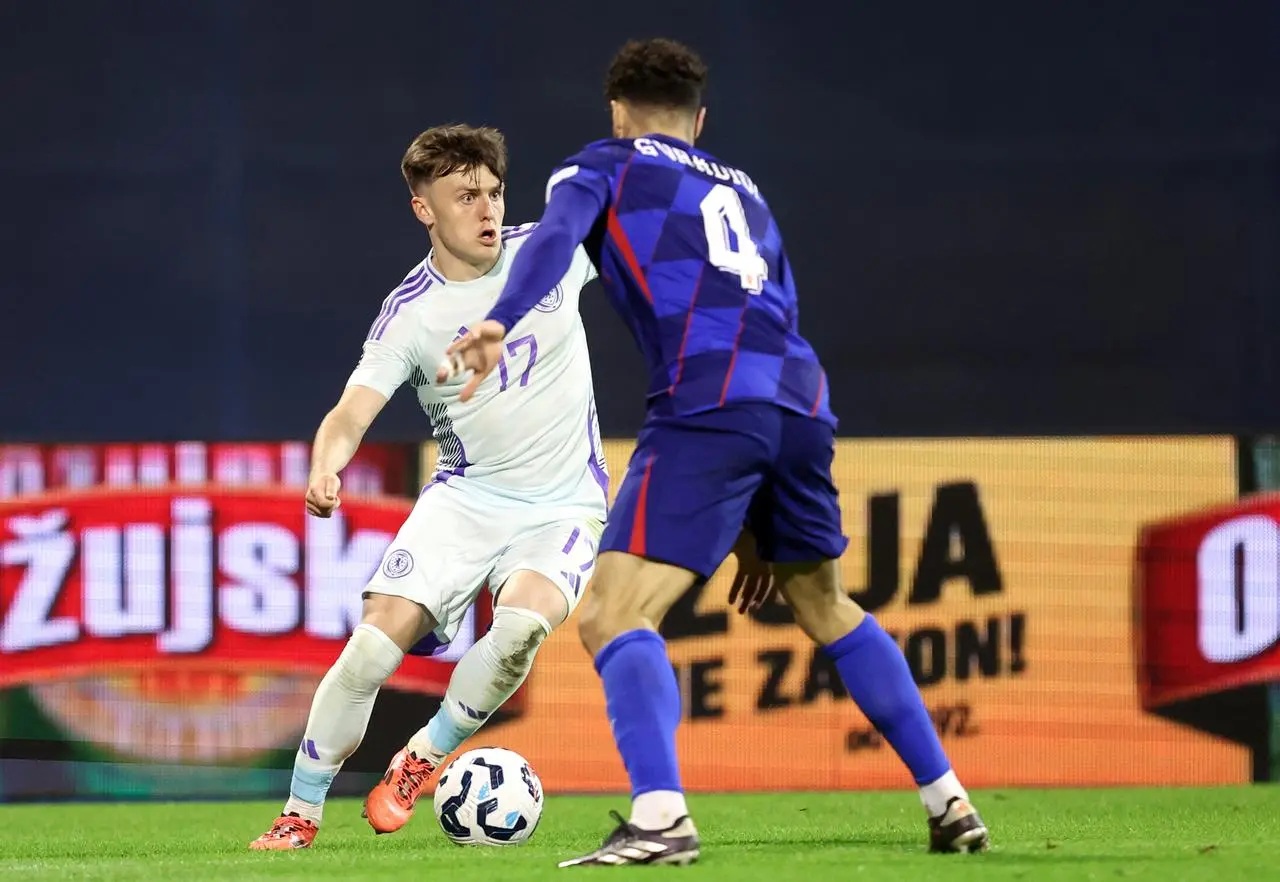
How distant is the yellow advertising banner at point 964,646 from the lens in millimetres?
8453

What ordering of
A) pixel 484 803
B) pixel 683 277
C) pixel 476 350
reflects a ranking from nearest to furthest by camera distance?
pixel 476 350, pixel 683 277, pixel 484 803

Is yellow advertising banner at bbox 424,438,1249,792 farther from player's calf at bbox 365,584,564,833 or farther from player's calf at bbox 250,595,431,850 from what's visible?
player's calf at bbox 250,595,431,850

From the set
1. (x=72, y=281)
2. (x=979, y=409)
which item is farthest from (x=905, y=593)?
(x=72, y=281)

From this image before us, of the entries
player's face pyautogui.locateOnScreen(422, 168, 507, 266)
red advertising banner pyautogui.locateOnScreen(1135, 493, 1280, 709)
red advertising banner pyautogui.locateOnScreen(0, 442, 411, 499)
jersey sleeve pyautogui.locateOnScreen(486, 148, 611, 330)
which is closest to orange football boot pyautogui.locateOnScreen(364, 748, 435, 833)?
player's face pyautogui.locateOnScreen(422, 168, 507, 266)

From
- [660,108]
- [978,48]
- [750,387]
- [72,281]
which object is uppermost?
[978,48]

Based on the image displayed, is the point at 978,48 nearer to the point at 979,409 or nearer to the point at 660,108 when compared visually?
the point at 979,409

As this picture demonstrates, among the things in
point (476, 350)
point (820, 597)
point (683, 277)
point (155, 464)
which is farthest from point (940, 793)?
point (155, 464)

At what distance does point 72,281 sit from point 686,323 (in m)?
9.23

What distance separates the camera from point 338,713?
5.51m

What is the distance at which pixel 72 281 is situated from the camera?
12.7 m

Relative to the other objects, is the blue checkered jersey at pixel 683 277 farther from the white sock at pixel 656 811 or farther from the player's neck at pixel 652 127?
the white sock at pixel 656 811

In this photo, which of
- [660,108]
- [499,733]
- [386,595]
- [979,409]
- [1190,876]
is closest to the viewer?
[1190,876]

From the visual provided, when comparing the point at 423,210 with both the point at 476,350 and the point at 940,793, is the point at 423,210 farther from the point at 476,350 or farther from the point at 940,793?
the point at 940,793

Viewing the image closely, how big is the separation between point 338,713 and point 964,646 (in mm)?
3733
